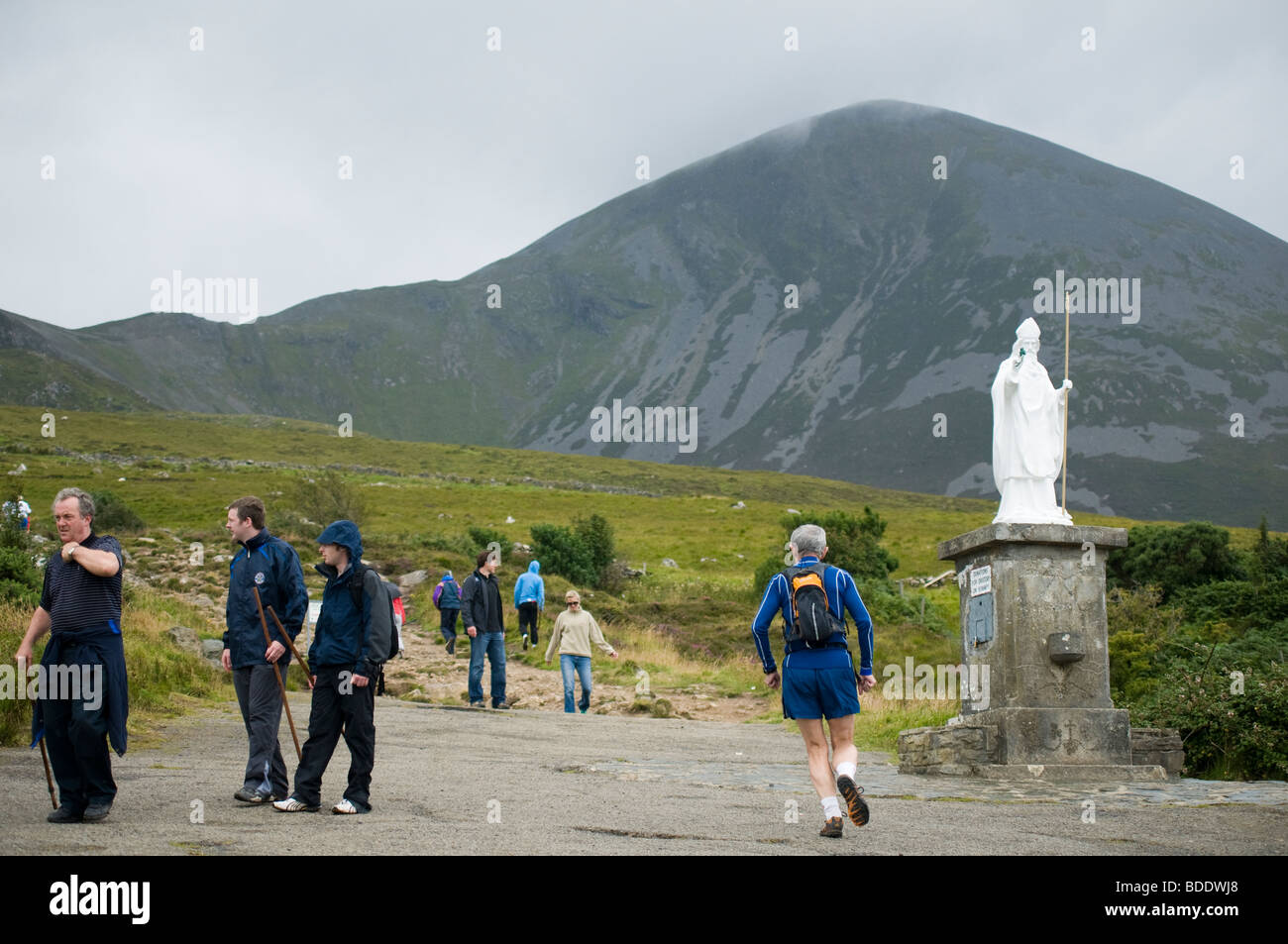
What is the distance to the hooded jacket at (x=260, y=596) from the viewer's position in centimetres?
862

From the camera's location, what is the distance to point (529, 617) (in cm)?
2409

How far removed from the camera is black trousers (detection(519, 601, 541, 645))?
23672 mm

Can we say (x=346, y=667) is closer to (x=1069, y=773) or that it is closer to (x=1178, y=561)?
(x=1069, y=773)

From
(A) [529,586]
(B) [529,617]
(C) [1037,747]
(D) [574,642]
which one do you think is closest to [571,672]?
(D) [574,642]

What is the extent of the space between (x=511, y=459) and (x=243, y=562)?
327 ft

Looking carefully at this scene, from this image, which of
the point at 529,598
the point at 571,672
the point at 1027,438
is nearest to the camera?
the point at 1027,438

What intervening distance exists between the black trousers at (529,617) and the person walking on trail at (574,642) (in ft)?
16.4

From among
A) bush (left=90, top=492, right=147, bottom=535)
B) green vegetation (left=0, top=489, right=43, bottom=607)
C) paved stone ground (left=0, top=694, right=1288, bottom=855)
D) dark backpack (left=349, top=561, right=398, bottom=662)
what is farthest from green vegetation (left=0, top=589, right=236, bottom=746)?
bush (left=90, top=492, right=147, bottom=535)

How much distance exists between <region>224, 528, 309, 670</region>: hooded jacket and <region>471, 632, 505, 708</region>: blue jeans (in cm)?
905

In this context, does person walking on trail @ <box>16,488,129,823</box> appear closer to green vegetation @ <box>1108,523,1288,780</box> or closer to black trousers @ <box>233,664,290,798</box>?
black trousers @ <box>233,664,290,798</box>

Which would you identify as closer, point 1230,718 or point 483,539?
point 1230,718

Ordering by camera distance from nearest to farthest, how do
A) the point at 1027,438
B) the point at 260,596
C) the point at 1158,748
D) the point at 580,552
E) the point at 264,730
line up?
the point at 264,730 → the point at 260,596 → the point at 1158,748 → the point at 1027,438 → the point at 580,552

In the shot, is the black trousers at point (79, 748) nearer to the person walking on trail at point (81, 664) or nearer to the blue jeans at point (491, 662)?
the person walking on trail at point (81, 664)

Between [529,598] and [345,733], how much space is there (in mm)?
14919
